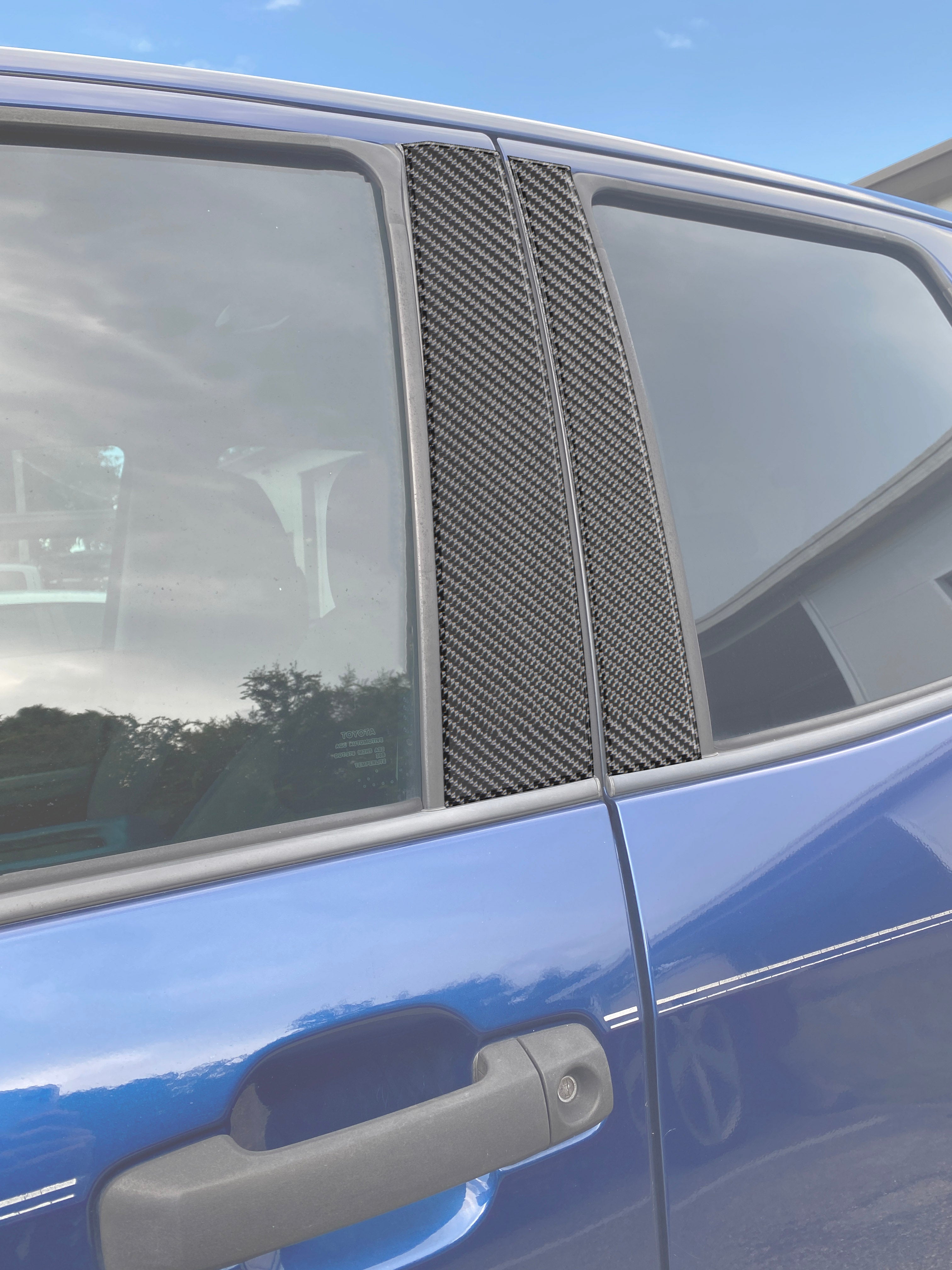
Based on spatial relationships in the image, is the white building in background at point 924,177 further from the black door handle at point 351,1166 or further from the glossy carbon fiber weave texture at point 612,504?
the black door handle at point 351,1166

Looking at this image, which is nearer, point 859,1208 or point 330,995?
point 330,995

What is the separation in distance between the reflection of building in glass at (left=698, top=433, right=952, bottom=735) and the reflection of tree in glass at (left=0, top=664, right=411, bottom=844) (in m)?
0.45

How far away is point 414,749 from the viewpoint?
1021 mm

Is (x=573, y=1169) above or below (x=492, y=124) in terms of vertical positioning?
below

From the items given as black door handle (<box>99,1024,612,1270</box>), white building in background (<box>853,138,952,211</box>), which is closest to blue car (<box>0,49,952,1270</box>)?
black door handle (<box>99,1024,612,1270</box>)

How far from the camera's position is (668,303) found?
132 cm

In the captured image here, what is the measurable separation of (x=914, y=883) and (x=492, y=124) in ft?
3.75

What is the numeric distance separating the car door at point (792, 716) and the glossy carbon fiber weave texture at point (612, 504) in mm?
13

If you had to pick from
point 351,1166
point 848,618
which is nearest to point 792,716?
point 848,618

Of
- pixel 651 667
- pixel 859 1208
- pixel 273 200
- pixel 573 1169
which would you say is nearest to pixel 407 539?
pixel 651 667

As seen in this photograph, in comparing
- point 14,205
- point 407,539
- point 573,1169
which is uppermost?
point 14,205

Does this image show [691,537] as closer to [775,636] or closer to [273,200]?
[775,636]

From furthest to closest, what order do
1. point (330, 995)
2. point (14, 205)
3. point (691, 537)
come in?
point (691, 537) → point (14, 205) → point (330, 995)

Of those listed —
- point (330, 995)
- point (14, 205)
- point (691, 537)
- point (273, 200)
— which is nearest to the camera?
point (330, 995)
